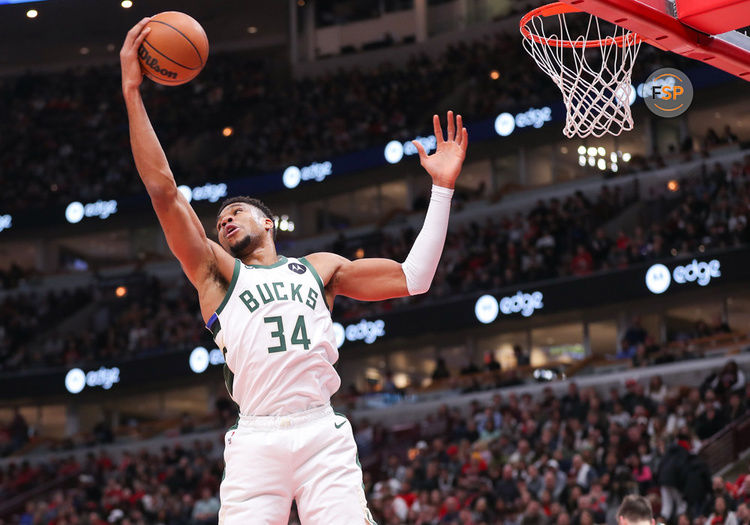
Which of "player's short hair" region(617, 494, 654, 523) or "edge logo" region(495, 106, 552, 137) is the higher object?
"edge logo" region(495, 106, 552, 137)

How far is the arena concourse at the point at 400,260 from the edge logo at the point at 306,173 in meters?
0.10

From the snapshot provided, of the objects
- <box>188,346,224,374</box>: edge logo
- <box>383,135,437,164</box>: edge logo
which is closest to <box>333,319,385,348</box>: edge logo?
<box>188,346,224,374</box>: edge logo

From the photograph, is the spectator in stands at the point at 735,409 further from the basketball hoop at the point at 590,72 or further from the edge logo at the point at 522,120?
the edge logo at the point at 522,120

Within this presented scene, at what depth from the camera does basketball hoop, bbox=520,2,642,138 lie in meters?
7.36

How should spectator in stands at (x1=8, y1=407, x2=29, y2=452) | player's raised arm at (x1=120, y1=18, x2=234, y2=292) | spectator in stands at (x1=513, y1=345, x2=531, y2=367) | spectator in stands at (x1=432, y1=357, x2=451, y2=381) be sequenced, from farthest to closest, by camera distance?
spectator in stands at (x1=8, y1=407, x2=29, y2=452), spectator in stands at (x1=432, y1=357, x2=451, y2=381), spectator in stands at (x1=513, y1=345, x2=531, y2=367), player's raised arm at (x1=120, y1=18, x2=234, y2=292)

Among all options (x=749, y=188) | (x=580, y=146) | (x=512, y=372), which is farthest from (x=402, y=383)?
(x=749, y=188)

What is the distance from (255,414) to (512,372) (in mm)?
18477

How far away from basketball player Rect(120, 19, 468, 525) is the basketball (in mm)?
80

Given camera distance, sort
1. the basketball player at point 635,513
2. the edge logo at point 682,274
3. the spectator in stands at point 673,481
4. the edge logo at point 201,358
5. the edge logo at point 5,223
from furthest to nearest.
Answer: the edge logo at point 5,223
the edge logo at point 201,358
the edge logo at point 682,274
the spectator in stands at point 673,481
the basketball player at point 635,513

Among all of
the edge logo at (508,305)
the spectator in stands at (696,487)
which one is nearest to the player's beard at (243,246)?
the spectator in stands at (696,487)

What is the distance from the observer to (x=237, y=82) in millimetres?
34094

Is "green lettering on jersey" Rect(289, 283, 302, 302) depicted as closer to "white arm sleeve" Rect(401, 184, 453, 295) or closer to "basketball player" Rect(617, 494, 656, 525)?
"white arm sleeve" Rect(401, 184, 453, 295)

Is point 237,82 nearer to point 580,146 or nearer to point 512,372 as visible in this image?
point 580,146

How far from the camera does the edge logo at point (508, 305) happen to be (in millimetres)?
22656
